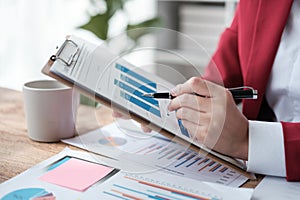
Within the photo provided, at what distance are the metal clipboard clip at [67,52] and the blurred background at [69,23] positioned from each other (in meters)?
1.22

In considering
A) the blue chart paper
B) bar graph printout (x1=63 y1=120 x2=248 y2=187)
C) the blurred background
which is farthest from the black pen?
the blurred background

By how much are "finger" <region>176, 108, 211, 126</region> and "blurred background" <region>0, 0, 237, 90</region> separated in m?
1.27

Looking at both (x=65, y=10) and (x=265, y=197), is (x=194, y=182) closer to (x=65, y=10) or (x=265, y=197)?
(x=265, y=197)

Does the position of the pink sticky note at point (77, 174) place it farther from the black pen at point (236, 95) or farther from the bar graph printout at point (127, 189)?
the black pen at point (236, 95)

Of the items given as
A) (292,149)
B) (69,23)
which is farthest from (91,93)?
(69,23)

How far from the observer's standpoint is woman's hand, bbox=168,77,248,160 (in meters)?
0.84

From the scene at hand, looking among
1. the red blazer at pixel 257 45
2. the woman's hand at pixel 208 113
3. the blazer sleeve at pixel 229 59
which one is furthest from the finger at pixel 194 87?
the blazer sleeve at pixel 229 59

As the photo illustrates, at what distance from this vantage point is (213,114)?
84 centimetres

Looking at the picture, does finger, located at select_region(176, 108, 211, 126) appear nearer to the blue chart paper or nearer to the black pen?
the black pen

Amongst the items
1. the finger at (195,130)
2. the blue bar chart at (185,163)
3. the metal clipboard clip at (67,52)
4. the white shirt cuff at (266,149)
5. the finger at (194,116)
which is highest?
A: the metal clipboard clip at (67,52)

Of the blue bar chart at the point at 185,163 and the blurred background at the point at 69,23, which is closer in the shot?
the blue bar chart at the point at 185,163

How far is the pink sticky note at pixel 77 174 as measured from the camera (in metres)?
0.78

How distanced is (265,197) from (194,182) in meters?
0.12

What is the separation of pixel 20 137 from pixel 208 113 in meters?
0.42
